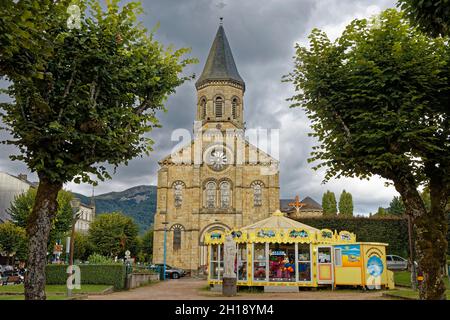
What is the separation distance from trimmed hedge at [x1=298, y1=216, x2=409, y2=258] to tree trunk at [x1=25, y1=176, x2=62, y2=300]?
33.1 m

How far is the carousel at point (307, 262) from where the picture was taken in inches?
887

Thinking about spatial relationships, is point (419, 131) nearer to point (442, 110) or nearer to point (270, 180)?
point (442, 110)

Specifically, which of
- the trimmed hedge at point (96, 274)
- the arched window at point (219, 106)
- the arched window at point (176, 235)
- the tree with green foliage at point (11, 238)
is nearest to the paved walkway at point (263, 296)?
the trimmed hedge at point (96, 274)

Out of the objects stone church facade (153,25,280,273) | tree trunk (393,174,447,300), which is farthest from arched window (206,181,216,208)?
tree trunk (393,174,447,300)

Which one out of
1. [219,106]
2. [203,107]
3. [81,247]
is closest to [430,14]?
[219,106]

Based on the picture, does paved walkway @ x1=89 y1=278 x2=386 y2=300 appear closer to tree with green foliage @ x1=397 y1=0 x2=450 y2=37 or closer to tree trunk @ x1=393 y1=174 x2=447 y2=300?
tree trunk @ x1=393 y1=174 x2=447 y2=300

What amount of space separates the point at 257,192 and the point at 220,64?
1742 centimetres

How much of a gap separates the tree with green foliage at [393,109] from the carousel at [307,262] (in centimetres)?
832

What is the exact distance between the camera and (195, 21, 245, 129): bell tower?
50.5m

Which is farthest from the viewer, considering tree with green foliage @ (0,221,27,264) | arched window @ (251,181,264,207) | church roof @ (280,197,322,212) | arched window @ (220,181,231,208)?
church roof @ (280,197,322,212)

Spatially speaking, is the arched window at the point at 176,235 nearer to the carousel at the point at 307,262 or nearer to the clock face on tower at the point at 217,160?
the clock face on tower at the point at 217,160

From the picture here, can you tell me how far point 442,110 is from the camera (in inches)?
551
